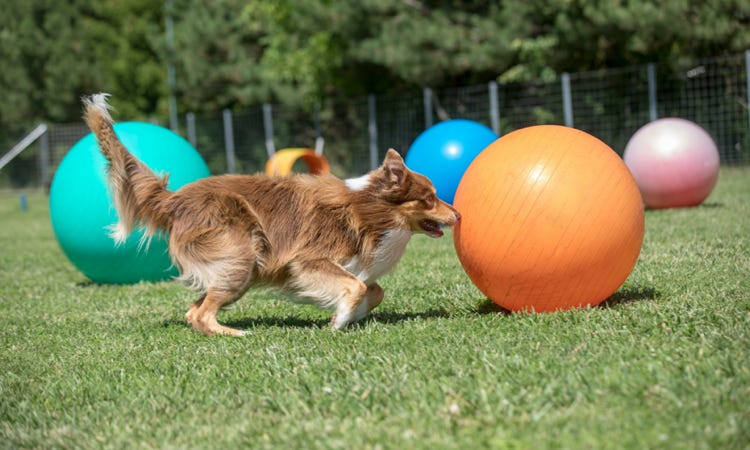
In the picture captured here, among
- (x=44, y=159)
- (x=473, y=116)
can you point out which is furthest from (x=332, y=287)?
(x=44, y=159)

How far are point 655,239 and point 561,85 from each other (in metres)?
13.6

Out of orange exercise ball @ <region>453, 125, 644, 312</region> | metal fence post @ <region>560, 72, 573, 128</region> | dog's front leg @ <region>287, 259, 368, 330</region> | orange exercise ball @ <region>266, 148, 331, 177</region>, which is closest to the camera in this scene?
orange exercise ball @ <region>453, 125, 644, 312</region>

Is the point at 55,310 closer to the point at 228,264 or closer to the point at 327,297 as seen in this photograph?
the point at 228,264

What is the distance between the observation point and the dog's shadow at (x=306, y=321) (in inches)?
244

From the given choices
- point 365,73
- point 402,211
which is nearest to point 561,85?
point 365,73

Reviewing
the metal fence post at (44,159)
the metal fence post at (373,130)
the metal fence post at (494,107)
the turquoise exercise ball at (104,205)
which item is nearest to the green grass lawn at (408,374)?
the turquoise exercise ball at (104,205)

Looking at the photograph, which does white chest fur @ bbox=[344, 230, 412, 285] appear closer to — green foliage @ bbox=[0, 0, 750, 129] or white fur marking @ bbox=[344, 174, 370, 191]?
white fur marking @ bbox=[344, 174, 370, 191]

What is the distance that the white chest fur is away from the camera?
20.2 feet

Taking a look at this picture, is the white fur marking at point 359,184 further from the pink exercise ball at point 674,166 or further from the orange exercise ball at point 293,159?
the orange exercise ball at point 293,159

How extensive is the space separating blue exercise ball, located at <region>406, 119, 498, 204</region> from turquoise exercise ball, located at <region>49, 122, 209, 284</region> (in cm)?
486

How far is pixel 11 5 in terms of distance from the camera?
Result: 132 ft

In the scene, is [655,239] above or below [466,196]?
below

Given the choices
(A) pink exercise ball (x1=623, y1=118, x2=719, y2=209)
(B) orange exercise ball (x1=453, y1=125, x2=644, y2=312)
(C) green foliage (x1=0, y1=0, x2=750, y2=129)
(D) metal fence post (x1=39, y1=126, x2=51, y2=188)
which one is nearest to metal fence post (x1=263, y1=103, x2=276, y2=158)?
(C) green foliage (x1=0, y1=0, x2=750, y2=129)

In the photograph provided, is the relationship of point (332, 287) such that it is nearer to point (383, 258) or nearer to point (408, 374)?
point (383, 258)
